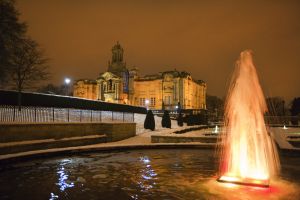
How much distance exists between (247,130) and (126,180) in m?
3.90

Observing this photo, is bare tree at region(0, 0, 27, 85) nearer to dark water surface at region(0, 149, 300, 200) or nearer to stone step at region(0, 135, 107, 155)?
stone step at region(0, 135, 107, 155)

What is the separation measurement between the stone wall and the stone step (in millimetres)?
462

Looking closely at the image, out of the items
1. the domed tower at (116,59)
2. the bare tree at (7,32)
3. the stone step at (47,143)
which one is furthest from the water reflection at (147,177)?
the domed tower at (116,59)

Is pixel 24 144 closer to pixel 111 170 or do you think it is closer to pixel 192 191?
pixel 111 170

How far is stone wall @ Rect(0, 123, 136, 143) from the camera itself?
14516 millimetres

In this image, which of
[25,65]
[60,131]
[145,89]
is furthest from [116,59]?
[60,131]

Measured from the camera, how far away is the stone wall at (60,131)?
47.6 ft

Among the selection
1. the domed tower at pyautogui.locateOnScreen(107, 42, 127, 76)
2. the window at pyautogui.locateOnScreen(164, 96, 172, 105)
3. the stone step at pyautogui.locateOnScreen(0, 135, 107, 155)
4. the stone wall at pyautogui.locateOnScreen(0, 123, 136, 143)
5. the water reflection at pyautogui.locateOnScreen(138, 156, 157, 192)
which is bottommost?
the water reflection at pyautogui.locateOnScreen(138, 156, 157, 192)

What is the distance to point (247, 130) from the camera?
9.34m

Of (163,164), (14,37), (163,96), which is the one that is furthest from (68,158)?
(163,96)

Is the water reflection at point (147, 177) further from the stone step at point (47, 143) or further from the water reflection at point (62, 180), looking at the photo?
the stone step at point (47, 143)

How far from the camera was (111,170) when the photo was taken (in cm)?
1030

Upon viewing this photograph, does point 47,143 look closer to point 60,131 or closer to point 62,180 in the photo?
point 60,131

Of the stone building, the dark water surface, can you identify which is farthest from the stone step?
the stone building
